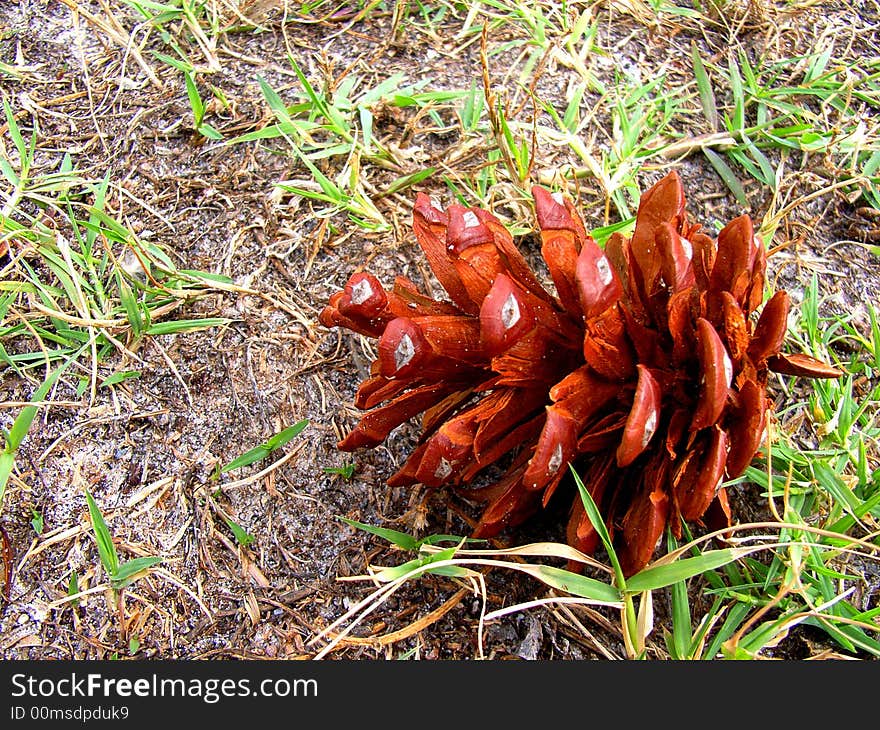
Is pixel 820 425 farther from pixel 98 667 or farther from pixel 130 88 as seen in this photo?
pixel 130 88

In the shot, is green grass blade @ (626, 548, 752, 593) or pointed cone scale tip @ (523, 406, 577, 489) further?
green grass blade @ (626, 548, 752, 593)

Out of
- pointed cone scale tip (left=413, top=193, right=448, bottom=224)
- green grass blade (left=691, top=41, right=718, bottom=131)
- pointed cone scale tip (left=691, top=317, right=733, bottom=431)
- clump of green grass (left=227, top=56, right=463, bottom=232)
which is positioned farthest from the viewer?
green grass blade (left=691, top=41, right=718, bottom=131)

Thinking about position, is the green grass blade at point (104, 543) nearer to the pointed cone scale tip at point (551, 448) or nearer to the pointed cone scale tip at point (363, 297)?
the pointed cone scale tip at point (363, 297)

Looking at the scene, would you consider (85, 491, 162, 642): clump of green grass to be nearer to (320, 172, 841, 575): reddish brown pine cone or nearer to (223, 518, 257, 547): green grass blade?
(223, 518, 257, 547): green grass blade

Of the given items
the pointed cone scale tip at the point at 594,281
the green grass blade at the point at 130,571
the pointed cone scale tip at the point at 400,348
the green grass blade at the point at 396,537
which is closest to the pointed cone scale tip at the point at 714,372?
the pointed cone scale tip at the point at 594,281

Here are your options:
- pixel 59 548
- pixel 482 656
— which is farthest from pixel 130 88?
pixel 482 656

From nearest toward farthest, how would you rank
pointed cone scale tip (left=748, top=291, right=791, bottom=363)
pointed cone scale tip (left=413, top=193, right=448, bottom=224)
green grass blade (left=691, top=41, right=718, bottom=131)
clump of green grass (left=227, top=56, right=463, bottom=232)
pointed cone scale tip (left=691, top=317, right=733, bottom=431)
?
1. pointed cone scale tip (left=691, top=317, right=733, bottom=431)
2. pointed cone scale tip (left=748, top=291, right=791, bottom=363)
3. pointed cone scale tip (left=413, top=193, right=448, bottom=224)
4. clump of green grass (left=227, top=56, right=463, bottom=232)
5. green grass blade (left=691, top=41, right=718, bottom=131)

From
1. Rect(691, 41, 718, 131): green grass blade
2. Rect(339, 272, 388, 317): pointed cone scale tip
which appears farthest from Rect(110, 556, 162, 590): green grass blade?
Rect(691, 41, 718, 131): green grass blade

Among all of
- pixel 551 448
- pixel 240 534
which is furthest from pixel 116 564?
pixel 551 448
